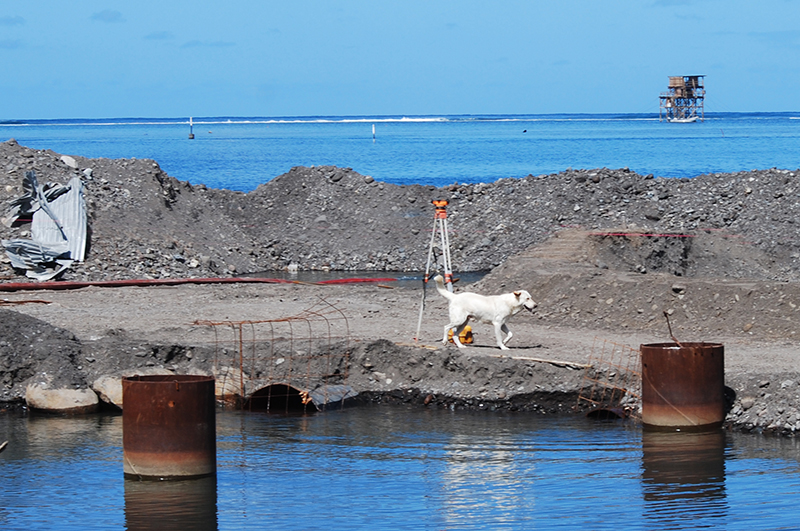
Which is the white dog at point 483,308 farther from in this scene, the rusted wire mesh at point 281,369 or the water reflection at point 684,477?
the water reflection at point 684,477

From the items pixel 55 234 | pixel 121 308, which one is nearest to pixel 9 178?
pixel 55 234

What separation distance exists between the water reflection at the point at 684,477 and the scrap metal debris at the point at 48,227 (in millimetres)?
20246

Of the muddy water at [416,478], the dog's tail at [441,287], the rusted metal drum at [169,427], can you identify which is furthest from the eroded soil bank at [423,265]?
the rusted metal drum at [169,427]

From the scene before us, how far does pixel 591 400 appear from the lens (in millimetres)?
16500

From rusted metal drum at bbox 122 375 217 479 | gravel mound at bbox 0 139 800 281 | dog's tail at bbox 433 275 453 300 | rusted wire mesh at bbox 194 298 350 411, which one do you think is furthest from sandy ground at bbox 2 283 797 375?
rusted metal drum at bbox 122 375 217 479

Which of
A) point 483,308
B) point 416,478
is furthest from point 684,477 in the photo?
point 483,308

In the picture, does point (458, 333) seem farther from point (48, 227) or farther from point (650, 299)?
point (48, 227)

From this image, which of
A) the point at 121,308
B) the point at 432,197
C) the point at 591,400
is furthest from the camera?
the point at 432,197

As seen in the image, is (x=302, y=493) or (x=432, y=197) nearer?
(x=302, y=493)

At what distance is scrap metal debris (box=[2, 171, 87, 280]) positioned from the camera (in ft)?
98.9

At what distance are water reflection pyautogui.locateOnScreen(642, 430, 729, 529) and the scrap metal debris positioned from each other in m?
20.2

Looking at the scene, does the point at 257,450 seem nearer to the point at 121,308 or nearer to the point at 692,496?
the point at 692,496

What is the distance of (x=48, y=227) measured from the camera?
32.1 m

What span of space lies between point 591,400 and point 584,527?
562 cm
